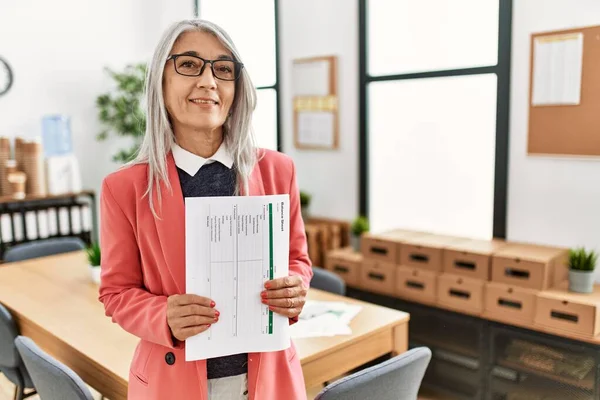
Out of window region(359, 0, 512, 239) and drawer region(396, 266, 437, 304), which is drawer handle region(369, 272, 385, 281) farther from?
window region(359, 0, 512, 239)

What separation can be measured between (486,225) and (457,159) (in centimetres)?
44

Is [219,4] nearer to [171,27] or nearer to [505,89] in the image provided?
[505,89]

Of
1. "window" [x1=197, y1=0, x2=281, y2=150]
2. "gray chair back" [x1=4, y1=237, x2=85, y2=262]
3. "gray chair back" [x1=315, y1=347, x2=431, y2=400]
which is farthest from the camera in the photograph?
"window" [x1=197, y1=0, x2=281, y2=150]

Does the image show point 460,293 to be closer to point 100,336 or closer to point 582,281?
point 582,281

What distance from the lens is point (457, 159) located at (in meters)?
3.47

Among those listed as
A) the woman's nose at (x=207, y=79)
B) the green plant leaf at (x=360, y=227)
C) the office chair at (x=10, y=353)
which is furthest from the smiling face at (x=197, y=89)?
the green plant leaf at (x=360, y=227)

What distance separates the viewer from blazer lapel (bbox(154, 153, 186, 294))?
1.16 metres

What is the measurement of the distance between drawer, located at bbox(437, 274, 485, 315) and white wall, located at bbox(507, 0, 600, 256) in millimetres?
501

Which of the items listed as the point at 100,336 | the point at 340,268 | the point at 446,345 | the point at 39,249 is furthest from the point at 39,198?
the point at 446,345

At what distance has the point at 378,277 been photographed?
130 inches

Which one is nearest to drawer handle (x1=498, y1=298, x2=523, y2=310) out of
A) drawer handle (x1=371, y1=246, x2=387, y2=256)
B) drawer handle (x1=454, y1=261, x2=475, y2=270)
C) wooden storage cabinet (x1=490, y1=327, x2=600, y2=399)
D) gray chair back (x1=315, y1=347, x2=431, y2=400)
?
wooden storage cabinet (x1=490, y1=327, x2=600, y2=399)

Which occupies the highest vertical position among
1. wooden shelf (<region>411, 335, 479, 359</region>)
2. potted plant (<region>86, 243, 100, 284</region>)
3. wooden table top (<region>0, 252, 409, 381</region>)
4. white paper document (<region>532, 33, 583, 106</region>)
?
white paper document (<region>532, 33, 583, 106</region>)

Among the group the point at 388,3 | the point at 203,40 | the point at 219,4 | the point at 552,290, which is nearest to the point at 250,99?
the point at 203,40

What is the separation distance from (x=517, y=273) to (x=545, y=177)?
580mm
